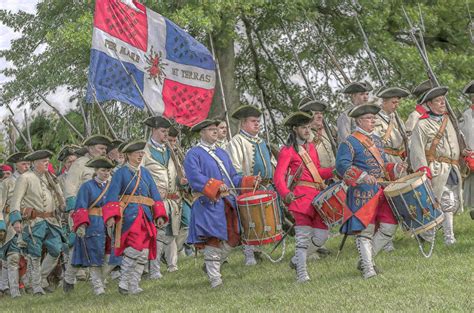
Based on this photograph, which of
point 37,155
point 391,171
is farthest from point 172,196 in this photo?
point 391,171

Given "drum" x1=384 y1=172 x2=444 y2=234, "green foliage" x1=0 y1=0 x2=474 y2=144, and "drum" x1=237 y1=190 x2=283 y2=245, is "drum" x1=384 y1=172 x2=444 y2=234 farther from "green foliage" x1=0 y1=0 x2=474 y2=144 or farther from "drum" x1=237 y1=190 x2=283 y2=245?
"green foliage" x1=0 y1=0 x2=474 y2=144

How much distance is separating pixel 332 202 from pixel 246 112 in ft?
5.74

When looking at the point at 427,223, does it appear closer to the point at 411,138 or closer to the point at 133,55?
the point at 411,138

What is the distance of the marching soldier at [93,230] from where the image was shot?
1063 centimetres

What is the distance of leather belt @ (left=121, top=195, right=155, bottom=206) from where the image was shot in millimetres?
10008

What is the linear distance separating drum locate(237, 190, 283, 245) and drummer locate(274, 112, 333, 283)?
18 centimetres

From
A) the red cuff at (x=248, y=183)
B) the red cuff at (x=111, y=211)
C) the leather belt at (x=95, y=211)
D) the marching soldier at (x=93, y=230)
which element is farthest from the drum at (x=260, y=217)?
the leather belt at (x=95, y=211)

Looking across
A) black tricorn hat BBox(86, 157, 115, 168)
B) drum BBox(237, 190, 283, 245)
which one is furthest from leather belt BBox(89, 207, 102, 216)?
drum BBox(237, 190, 283, 245)

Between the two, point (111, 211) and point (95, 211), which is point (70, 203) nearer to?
point (95, 211)

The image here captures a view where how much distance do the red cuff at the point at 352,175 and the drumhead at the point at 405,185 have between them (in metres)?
0.29

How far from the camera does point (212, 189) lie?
9.57m

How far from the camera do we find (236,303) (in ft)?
27.5

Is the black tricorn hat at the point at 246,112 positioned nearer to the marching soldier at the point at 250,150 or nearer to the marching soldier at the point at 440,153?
the marching soldier at the point at 250,150

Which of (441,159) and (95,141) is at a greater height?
(95,141)
